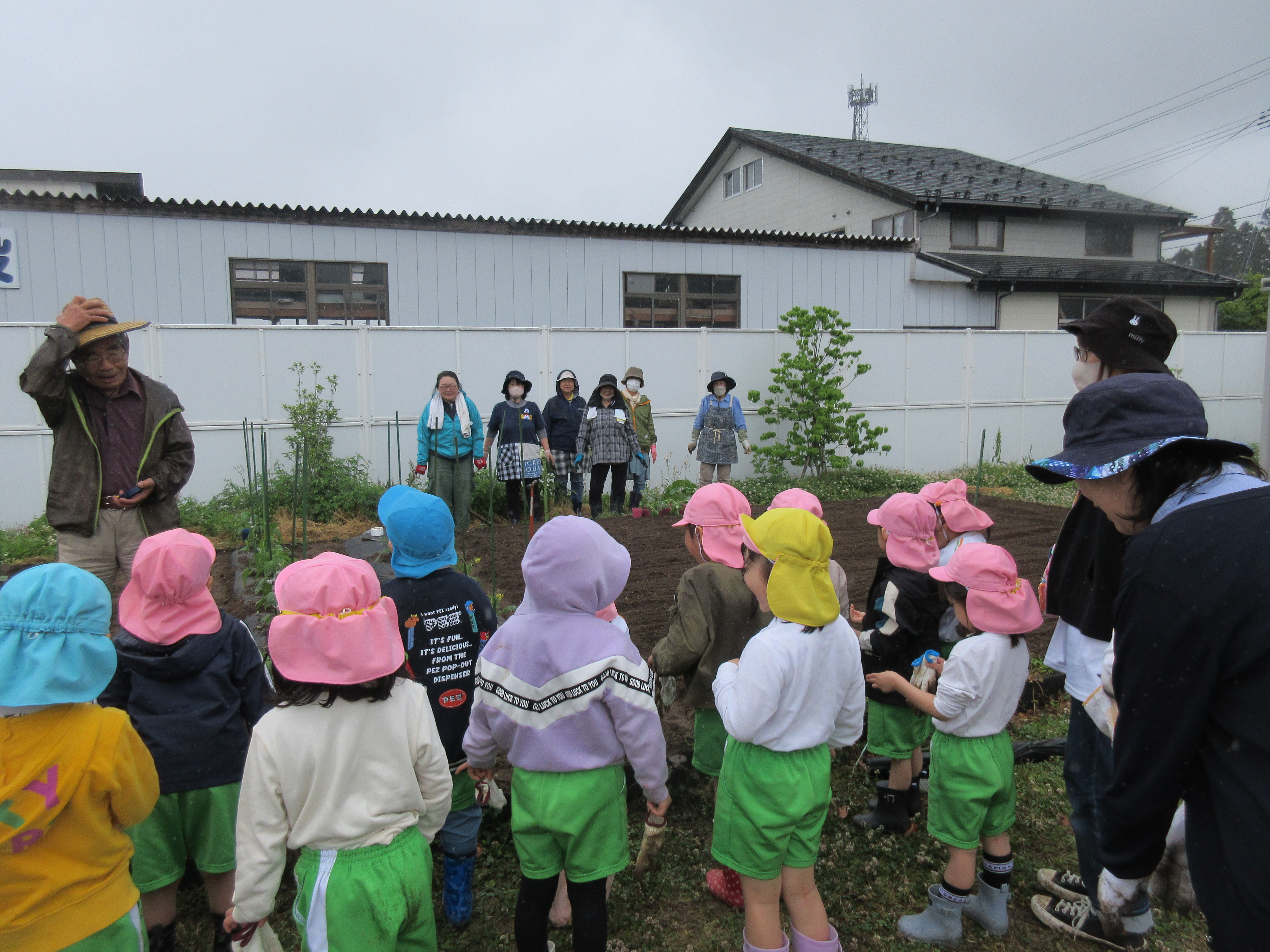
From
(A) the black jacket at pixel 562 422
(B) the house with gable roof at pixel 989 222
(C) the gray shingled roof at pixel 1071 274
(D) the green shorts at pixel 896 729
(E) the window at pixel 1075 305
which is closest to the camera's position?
(D) the green shorts at pixel 896 729

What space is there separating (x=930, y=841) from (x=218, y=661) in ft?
8.70

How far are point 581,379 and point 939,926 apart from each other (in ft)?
28.5

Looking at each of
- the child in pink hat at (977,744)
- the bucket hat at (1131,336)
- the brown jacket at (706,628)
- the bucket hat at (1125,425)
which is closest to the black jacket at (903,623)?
the child in pink hat at (977,744)

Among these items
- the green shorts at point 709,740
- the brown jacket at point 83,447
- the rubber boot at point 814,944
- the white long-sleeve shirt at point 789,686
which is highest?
the brown jacket at point 83,447

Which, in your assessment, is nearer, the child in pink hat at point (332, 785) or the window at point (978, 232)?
the child in pink hat at point (332, 785)

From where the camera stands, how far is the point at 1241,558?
1.17 m

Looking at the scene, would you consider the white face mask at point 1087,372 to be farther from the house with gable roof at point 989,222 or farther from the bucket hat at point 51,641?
the house with gable roof at point 989,222

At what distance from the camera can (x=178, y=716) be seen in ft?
7.61

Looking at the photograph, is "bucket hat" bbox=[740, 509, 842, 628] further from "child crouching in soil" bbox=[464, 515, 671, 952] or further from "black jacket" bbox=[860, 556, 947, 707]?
"black jacket" bbox=[860, 556, 947, 707]

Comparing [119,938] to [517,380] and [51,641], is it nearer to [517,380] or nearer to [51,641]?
[51,641]

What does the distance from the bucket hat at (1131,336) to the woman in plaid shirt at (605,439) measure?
21.1 feet

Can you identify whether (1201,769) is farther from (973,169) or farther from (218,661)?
(973,169)

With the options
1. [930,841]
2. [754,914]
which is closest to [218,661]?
[754,914]

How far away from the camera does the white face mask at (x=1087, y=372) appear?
2.43m
